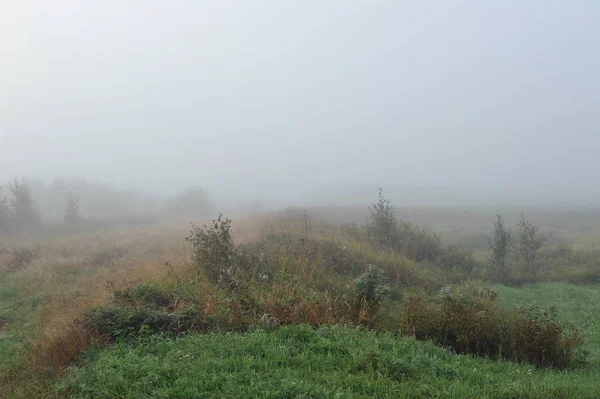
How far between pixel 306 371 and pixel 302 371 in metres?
0.06

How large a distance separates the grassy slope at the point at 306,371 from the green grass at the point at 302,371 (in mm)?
11

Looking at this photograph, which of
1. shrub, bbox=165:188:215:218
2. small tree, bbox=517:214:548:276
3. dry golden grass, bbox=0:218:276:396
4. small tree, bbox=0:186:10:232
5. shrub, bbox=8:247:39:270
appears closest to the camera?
dry golden grass, bbox=0:218:276:396

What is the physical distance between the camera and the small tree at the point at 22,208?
127 feet

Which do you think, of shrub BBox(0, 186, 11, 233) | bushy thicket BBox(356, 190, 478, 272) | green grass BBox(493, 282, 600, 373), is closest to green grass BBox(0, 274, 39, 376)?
green grass BBox(493, 282, 600, 373)

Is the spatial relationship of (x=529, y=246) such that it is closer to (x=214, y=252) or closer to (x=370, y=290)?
A: (x=370, y=290)

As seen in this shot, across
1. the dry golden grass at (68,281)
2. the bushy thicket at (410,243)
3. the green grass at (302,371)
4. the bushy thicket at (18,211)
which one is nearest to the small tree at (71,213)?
the bushy thicket at (18,211)

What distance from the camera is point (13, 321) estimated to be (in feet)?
32.3

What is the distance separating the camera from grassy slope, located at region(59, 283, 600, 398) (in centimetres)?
447

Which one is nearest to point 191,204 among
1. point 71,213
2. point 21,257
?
point 71,213

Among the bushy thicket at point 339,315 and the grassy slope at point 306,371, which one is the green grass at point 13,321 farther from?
the grassy slope at point 306,371

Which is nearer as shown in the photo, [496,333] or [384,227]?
[496,333]

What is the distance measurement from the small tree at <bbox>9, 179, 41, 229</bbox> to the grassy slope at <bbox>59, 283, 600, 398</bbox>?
40.2 meters

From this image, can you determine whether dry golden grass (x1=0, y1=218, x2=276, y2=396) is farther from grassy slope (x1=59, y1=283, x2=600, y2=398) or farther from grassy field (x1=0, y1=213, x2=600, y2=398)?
grassy slope (x1=59, y1=283, x2=600, y2=398)

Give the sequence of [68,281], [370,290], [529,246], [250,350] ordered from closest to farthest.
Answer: [250,350] → [370,290] → [68,281] → [529,246]
